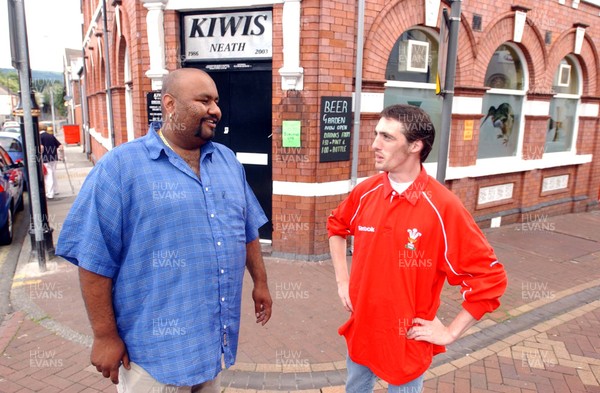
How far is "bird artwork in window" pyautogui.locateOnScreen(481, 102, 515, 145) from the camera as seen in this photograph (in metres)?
8.66

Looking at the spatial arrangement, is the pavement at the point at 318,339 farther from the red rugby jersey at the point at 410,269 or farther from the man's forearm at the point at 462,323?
the man's forearm at the point at 462,323

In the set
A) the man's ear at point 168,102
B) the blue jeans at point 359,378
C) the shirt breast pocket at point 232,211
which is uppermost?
the man's ear at point 168,102

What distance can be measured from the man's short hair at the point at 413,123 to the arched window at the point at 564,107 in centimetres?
925

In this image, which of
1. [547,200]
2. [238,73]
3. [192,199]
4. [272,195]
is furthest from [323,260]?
[547,200]

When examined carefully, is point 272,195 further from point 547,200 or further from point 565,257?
point 547,200

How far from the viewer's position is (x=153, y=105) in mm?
6852

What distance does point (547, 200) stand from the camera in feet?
32.8

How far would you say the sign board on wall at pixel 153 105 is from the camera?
22.2 ft

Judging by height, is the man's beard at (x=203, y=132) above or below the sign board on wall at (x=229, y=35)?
below

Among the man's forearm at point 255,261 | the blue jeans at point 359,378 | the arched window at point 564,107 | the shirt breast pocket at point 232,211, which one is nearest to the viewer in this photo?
the shirt breast pocket at point 232,211

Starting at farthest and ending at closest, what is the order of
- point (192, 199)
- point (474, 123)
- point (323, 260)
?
point (474, 123) → point (323, 260) → point (192, 199)

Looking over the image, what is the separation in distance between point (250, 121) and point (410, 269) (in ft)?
15.6

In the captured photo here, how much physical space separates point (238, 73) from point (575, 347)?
5.40m
